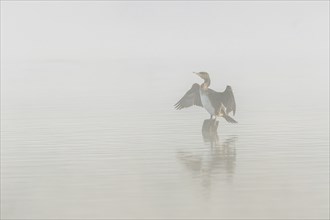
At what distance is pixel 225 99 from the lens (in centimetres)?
2980

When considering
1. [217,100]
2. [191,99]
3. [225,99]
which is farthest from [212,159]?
[191,99]

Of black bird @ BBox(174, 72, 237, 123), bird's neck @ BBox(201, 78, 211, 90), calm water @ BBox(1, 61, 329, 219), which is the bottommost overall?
calm water @ BBox(1, 61, 329, 219)

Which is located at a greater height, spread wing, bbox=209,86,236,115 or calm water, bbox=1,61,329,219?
spread wing, bbox=209,86,236,115

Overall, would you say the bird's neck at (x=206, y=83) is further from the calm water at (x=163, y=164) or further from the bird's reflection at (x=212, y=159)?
the bird's reflection at (x=212, y=159)

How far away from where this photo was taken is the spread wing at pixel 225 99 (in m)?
29.7

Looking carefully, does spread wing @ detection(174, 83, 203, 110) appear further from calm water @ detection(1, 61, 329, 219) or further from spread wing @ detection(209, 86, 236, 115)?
spread wing @ detection(209, 86, 236, 115)

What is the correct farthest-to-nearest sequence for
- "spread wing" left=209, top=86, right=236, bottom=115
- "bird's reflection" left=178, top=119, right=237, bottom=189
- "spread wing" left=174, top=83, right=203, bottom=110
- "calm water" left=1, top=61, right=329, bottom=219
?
"spread wing" left=174, top=83, right=203, bottom=110 → "spread wing" left=209, top=86, right=236, bottom=115 → "bird's reflection" left=178, top=119, right=237, bottom=189 → "calm water" left=1, top=61, right=329, bottom=219

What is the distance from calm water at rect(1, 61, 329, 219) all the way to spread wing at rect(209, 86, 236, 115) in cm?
67

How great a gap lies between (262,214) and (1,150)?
10.5 m

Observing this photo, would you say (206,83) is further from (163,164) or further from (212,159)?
(163,164)

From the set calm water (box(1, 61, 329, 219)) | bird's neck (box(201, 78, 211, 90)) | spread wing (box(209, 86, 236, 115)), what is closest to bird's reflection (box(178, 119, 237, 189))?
calm water (box(1, 61, 329, 219))

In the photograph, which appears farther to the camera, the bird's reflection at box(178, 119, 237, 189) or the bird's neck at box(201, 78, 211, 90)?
the bird's neck at box(201, 78, 211, 90)

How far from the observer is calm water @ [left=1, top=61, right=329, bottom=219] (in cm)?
1769

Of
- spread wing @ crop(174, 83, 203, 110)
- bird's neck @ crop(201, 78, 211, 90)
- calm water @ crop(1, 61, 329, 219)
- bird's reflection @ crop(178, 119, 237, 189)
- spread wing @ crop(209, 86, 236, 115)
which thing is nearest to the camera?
calm water @ crop(1, 61, 329, 219)
